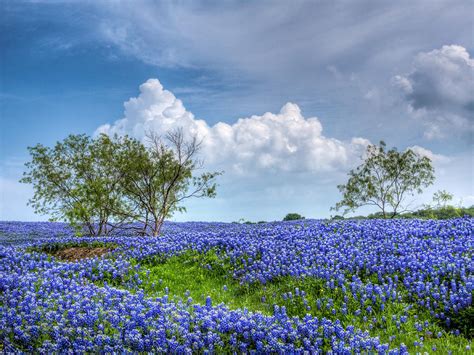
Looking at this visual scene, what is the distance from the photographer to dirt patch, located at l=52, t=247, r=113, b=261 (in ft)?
61.3

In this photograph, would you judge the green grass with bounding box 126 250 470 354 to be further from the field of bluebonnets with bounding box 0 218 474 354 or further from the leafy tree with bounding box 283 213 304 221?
the leafy tree with bounding box 283 213 304 221

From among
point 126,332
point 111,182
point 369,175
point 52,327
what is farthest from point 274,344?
point 369,175

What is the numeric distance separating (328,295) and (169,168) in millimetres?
15580

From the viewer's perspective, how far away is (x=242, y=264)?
1406 cm

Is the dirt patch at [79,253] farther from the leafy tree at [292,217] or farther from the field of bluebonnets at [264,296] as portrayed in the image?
the leafy tree at [292,217]

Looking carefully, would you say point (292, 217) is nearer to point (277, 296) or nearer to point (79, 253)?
point (79, 253)

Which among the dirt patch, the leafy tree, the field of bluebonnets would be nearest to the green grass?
the field of bluebonnets

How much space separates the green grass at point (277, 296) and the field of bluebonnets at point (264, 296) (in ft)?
0.11

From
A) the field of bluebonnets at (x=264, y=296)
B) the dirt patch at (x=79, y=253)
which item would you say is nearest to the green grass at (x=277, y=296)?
the field of bluebonnets at (x=264, y=296)

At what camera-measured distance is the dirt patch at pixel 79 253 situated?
18.7 metres

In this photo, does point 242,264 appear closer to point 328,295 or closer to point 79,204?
point 328,295

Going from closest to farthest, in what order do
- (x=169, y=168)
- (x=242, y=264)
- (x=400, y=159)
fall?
(x=242, y=264) → (x=169, y=168) → (x=400, y=159)

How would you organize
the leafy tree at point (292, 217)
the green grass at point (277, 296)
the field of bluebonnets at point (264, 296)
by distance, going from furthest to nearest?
the leafy tree at point (292, 217), the green grass at point (277, 296), the field of bluebonnets at point (264, 296)

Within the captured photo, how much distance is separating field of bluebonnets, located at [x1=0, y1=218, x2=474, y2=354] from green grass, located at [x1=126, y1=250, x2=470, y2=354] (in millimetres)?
34
